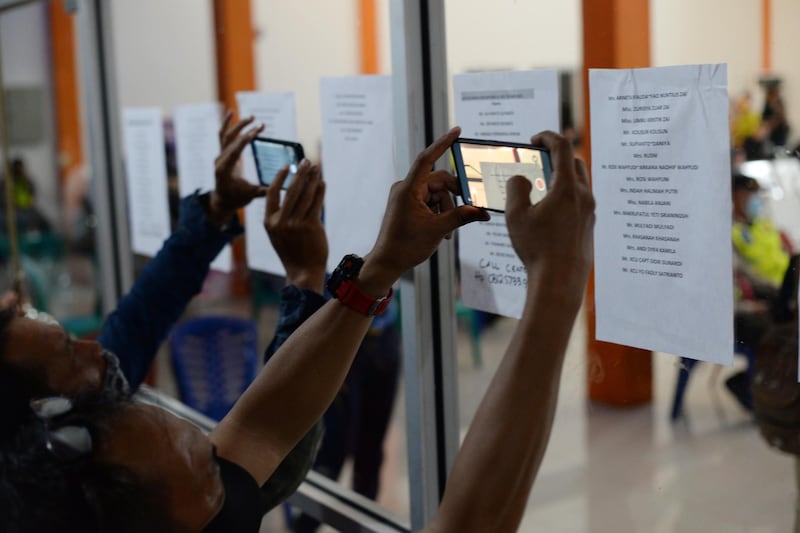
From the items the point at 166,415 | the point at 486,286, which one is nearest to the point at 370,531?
the point at 486,286

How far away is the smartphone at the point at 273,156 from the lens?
145 centimetres

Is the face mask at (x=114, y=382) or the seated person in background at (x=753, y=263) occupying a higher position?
the seated person in background at (x=753, y=263)

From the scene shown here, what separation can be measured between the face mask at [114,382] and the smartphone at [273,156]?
1.35 ft

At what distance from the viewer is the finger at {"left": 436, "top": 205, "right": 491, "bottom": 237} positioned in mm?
1010

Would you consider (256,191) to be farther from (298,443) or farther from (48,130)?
(48,130)

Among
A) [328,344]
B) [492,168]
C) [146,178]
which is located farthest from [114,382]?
[146,178]

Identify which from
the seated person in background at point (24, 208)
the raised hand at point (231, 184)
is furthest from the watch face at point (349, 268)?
the seated person in background at point (24, 208)

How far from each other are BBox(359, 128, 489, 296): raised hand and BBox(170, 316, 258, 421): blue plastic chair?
1485 mm

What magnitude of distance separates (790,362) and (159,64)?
1.67m

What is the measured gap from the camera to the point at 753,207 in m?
1.08

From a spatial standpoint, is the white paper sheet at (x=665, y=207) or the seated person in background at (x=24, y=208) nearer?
the white paper sheet at (x=665, y=207)

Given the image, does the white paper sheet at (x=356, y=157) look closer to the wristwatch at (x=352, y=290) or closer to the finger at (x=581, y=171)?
the wristwatch at (x=352, y=290)

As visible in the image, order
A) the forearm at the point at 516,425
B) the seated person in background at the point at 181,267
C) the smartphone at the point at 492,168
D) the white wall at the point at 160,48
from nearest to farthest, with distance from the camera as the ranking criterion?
the forearm at the point at 516,425
the smartphone at the point at 492,168
the seated person in background at the point at 181,267
the white wall at the point at 160,48

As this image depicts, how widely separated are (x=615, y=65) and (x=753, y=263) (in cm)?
28
